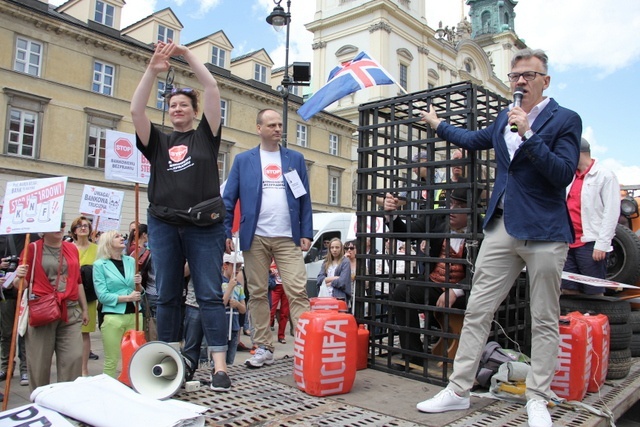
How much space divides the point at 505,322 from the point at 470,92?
70.6 inches

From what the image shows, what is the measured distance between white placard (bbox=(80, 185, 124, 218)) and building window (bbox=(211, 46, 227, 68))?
75.3 feet

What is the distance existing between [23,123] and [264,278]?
74.6ft

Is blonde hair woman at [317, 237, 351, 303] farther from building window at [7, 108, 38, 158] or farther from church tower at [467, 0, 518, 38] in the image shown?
church tower at [467, 0, 518, 38]

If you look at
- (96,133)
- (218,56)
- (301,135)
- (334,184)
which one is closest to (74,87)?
(96,133)

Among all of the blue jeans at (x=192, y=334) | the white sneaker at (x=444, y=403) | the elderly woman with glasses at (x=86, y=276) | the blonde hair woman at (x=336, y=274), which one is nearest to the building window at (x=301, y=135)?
the blonde hair woman at (x=336, y=274)

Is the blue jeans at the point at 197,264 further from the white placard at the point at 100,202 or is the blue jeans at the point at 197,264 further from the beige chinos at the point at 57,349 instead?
the white placard at the point at 100,202

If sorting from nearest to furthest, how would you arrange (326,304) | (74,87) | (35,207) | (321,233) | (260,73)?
(326,304)
(35,207)
(321,233)
(74,87)
(260,73)

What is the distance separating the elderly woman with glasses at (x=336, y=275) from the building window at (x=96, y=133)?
19.1 metres

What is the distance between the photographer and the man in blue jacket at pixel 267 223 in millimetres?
4055

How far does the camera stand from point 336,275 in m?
8.70

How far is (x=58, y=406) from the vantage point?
7.88ft

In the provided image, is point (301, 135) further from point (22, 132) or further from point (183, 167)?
point (183, 167)

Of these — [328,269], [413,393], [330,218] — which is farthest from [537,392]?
[330,218]

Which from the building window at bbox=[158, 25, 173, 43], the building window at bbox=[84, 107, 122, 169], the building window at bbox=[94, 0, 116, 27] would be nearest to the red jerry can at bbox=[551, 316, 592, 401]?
the building window at bbox=[84, 107, 122, 169]
